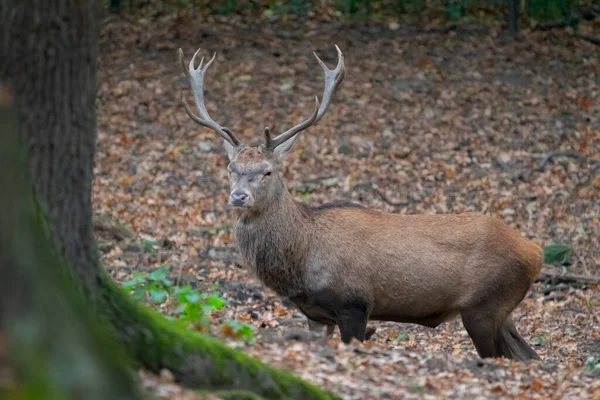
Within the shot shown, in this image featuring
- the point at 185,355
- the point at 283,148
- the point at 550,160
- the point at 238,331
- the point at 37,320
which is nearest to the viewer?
the point at 37,320

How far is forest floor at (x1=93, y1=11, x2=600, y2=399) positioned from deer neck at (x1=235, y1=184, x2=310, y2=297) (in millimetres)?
675

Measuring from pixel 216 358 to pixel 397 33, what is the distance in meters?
14.4

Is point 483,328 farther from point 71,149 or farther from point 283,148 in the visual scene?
point 71,149

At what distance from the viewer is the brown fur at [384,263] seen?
851 cm

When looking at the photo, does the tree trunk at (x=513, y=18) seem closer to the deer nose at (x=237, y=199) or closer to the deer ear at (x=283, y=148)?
the deer ear at (x=283, y=148)

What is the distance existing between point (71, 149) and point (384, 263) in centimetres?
425

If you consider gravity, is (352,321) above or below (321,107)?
below

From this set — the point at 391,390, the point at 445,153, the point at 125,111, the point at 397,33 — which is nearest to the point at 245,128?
the point at 125,111

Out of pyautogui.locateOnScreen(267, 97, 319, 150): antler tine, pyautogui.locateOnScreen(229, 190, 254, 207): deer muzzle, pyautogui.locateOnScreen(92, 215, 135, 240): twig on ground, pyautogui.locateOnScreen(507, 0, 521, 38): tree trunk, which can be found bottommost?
pyautogui.locateOnScreen(92, 215, 135, 240): twig on ground

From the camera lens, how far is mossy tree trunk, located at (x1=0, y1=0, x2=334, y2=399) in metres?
4.81

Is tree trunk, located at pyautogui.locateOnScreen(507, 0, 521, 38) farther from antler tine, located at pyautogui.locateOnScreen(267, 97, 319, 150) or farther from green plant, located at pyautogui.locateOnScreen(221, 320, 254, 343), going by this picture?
green plant, located at pyautogui.locateOnScreen(221, 320, 254, 343)

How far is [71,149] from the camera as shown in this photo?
16.1 feet

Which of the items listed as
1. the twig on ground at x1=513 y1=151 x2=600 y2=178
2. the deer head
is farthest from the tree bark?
the twig on ground at x1=513 y1=151 x2=600 y2=178

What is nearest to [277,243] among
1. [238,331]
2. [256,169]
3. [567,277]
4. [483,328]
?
[256,169]
